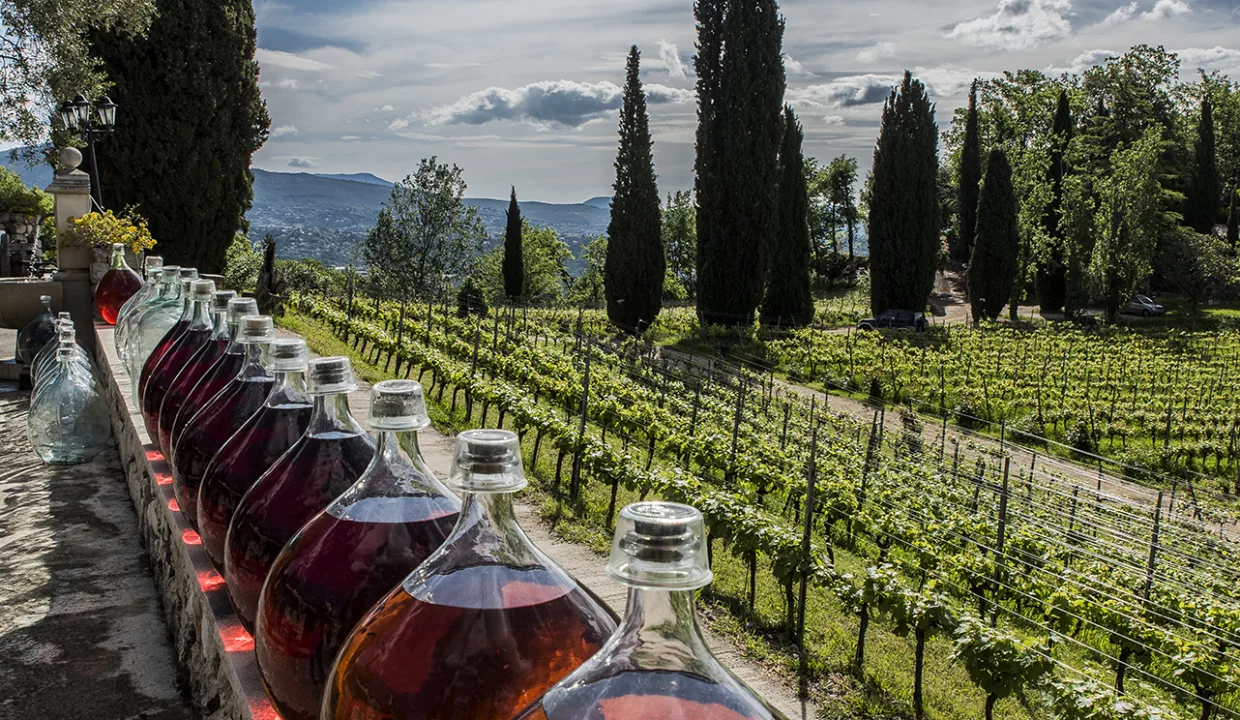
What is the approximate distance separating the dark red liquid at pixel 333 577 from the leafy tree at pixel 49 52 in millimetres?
15094

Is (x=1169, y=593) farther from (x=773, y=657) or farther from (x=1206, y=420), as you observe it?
(x=1206, y=420)

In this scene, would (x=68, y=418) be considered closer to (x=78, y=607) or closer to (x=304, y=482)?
(x=78, y=607)

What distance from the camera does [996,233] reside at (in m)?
32.9

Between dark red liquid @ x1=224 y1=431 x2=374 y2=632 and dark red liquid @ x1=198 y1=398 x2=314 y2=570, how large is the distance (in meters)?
0.18

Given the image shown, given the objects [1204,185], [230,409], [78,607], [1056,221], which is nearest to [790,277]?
[1056,221]

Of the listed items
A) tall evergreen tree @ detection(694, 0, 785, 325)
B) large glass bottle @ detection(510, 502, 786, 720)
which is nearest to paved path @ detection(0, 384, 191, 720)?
large glass bottle @ detection(510, 502, 786, 720)

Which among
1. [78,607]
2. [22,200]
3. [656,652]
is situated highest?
[22,200]

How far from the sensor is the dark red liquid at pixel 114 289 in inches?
229

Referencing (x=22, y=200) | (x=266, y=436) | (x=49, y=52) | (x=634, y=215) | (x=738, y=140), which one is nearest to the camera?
(x=266, y=436)

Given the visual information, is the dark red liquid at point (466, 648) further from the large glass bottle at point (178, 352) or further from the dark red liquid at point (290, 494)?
the large glass bottle at point (178, 352)

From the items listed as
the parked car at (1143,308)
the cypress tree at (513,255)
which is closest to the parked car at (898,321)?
the parked car at (1143,308)

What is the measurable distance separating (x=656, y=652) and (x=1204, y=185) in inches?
2031

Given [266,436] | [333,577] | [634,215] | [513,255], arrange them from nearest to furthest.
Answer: [333,577], [266,436], [634,215], [513,255]

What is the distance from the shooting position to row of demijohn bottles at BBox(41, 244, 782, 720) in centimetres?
75
